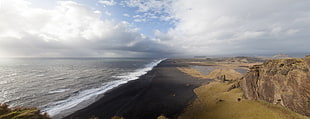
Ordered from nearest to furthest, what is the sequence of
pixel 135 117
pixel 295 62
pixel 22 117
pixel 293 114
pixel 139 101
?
pixel 22 117 → pixel 293 114 → pixel 295 62 → pixel 135 117 → pixel 139 101

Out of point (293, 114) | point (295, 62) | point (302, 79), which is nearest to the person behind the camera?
point (293, 114)

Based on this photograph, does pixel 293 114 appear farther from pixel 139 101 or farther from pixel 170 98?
pixel 139 101

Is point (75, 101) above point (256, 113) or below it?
below

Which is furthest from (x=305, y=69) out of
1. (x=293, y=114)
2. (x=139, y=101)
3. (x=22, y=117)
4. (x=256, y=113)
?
(x=22, y=117)

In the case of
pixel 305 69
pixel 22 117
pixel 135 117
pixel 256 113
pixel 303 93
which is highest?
pixel 305 69

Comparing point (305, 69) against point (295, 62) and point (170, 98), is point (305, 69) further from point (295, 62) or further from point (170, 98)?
point (170, 98)

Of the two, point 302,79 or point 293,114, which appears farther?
point 302,79
